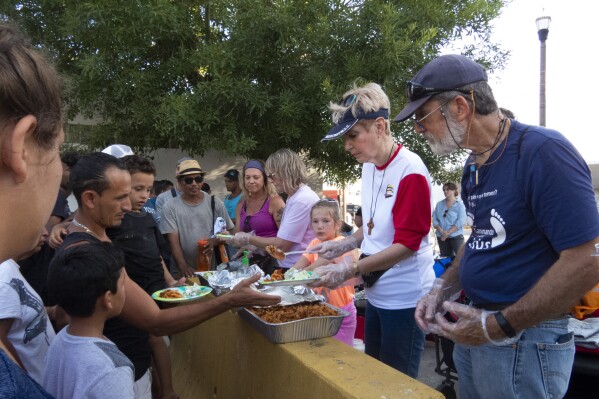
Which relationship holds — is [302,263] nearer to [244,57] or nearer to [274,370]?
[274,370]

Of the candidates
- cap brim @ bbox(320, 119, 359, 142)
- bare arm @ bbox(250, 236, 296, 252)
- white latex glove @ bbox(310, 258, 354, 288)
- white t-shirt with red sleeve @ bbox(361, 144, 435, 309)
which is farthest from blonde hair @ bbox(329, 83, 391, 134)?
bare arm @ bbox(250, 236, 296, 252)

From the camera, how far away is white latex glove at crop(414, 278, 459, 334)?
218cm

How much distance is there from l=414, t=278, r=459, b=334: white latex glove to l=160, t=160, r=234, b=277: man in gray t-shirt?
358cm

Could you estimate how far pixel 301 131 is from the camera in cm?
784

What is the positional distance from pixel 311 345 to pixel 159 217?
367 cm

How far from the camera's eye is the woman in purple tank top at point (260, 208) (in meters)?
4.59

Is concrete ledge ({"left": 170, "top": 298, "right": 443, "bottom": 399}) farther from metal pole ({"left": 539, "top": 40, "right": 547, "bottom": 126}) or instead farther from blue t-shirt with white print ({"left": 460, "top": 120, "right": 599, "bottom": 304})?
metal pole ({"left": 539, "top": 40, "right": 547, "bottom": 126})

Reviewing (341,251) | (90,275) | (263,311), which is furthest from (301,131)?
(90,275)

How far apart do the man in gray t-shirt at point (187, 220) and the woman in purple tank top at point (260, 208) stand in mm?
565

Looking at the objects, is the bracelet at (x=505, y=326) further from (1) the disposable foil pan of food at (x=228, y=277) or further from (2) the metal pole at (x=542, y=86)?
(2) the metal pole at (x=542, y=86)

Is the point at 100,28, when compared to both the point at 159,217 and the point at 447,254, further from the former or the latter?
the point at 447,254

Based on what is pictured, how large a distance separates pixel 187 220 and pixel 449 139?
3.99 meters

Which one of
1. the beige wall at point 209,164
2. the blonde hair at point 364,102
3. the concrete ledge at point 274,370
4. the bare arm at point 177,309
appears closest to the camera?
the concrete ledge at point 274,370

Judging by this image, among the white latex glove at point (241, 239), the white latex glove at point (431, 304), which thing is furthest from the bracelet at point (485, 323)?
the white latex glove at point (241, 239)
